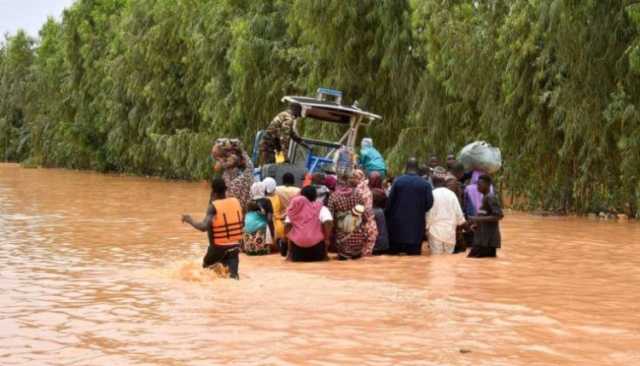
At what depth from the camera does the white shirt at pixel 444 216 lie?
16672 millimetres

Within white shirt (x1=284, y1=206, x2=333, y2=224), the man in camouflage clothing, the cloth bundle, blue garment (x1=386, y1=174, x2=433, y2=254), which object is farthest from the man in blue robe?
the cloth bundle

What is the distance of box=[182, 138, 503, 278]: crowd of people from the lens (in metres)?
15.6

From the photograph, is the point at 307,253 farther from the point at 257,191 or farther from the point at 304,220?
the point at 257,191

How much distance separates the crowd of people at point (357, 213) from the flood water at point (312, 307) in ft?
1.44

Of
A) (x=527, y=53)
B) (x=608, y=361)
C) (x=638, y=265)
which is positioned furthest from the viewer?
(x=527, y=53)

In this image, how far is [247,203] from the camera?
16516 mm

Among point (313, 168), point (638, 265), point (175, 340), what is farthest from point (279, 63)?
point (175, 340)

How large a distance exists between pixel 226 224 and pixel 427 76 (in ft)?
58.5

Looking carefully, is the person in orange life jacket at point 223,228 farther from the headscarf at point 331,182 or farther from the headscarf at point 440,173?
the headscarf at point 440,173

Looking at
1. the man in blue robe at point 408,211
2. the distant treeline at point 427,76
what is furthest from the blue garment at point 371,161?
the distant treeline at point 427,76

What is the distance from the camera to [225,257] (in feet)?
42.3

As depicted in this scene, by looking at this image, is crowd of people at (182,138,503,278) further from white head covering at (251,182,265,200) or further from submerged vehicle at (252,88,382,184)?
submerged vehicle at (252,88,382,184)

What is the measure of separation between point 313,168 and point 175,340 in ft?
30.0

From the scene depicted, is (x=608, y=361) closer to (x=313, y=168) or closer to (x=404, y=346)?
(x=404, y=346)
